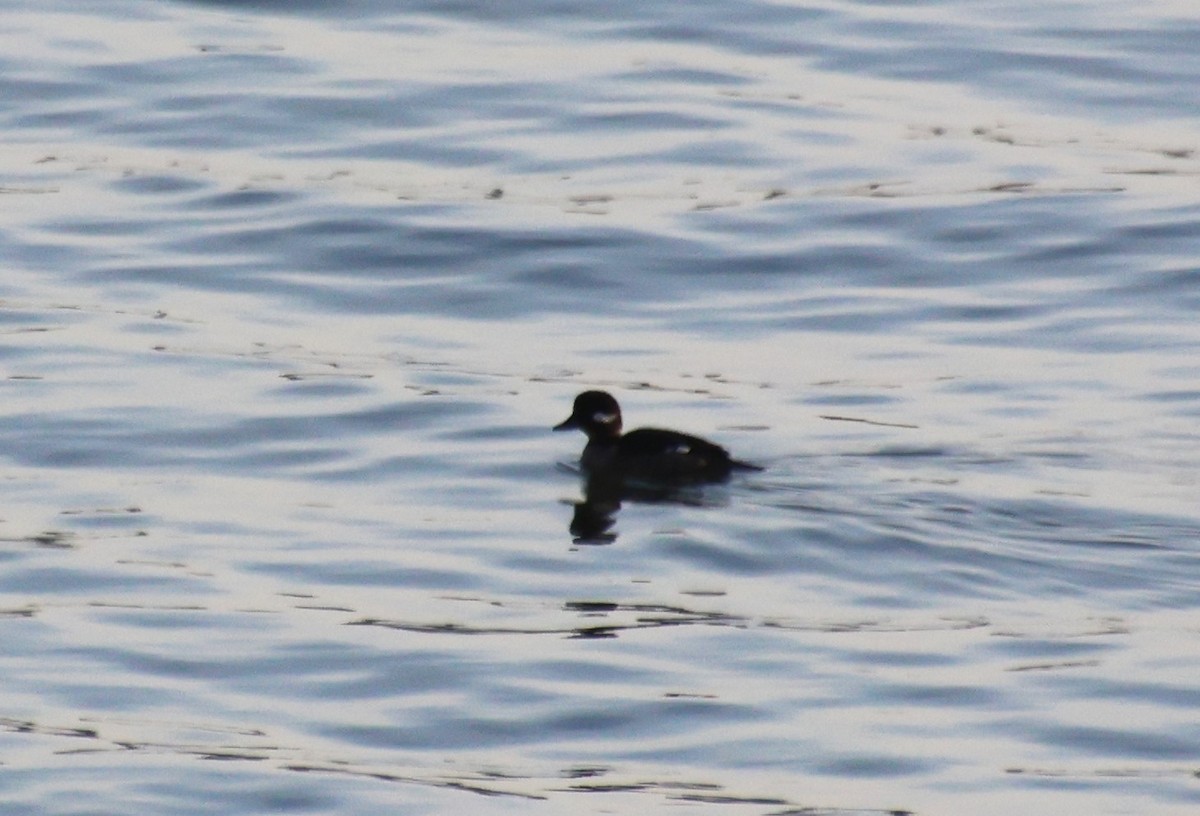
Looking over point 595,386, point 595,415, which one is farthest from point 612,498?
point 595,386

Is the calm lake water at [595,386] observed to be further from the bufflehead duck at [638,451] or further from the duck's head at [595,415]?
the duck's head at [595,415]

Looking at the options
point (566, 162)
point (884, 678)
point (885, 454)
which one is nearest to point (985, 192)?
point (566, 162)

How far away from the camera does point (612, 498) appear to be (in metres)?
12.7

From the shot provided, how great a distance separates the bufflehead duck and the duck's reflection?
0.04m

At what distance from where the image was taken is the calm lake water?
9.04 metres

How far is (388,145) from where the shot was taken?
19219 millimetres

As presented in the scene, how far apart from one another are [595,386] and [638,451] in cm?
140

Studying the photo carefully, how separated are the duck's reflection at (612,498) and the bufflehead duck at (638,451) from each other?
4cm

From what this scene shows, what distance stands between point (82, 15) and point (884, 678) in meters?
15.6

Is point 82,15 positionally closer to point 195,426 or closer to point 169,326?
point 169,326

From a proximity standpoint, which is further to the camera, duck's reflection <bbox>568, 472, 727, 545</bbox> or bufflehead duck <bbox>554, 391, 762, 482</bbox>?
bufflehead duck <bbox>554, 391, 762, 482</bbox>

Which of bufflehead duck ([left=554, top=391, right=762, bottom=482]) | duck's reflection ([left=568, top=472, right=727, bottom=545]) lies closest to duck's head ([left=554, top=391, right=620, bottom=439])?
bufflehead duck ([left=554, top=391, right=762, bottom=482])

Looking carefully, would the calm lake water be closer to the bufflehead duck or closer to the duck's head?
the bufflehead duck

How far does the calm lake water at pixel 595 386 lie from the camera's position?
904cm
